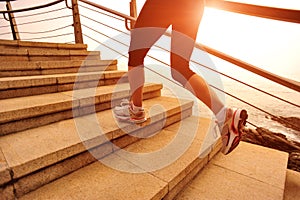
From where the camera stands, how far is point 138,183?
104cm

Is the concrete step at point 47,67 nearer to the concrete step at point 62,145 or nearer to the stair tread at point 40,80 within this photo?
the stair tread at point 40,80

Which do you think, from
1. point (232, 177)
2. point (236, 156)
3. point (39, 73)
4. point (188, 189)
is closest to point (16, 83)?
point (39, 73)

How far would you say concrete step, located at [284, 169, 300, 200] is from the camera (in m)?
1.34

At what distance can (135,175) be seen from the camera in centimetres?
110

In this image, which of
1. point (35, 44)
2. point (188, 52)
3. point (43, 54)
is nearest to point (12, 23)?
point (35, 44)

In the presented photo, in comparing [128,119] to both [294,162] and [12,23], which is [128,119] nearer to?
[294,162]

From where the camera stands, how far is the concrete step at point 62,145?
0.90 m

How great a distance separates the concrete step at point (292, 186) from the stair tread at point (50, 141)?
1.18m

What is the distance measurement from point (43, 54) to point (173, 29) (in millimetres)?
1873

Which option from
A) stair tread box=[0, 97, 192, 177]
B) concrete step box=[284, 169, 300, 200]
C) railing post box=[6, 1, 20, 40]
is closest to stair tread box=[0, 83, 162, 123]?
stair tread box=[0, 97, 192, 177]

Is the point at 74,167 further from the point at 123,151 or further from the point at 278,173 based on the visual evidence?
the point at 278,173

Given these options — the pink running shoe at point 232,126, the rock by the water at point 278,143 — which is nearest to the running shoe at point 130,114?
the pink running shoe at point 232,126

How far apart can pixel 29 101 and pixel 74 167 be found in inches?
25.2

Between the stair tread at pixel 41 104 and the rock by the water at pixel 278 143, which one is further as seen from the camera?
the rock by the water at pixel 278 143
